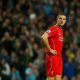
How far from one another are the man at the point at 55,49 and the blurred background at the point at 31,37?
14.3 ft

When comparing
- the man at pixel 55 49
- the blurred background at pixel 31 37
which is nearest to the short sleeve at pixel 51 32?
the man at pixel 55 49

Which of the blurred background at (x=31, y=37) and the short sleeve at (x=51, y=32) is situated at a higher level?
the short sleeve at (x=51, y=32)

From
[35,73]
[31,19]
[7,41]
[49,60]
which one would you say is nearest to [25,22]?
[31,19]

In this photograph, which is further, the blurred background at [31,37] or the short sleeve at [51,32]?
the blurred background at [31,37]

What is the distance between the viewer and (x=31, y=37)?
2259cm

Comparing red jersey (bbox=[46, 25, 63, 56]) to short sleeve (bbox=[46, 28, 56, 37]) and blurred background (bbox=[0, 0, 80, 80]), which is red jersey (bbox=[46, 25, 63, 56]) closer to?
short sleeve (bbox=[46, 28, 56, 37])

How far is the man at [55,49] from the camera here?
13.6 meters

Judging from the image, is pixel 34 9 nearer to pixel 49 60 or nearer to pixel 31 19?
pixel 31 19

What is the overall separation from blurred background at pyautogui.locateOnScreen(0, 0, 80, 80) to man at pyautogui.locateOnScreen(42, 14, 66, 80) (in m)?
4.37

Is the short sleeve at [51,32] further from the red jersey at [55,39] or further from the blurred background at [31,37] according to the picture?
the blurred background at [31,37]

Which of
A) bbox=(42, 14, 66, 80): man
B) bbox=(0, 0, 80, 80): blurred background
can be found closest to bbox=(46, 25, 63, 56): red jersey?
bbox=(42, 14, 66, 80): man

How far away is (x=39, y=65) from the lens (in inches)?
829

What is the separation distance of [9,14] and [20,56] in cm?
365

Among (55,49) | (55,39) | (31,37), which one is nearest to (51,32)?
(55,39)
